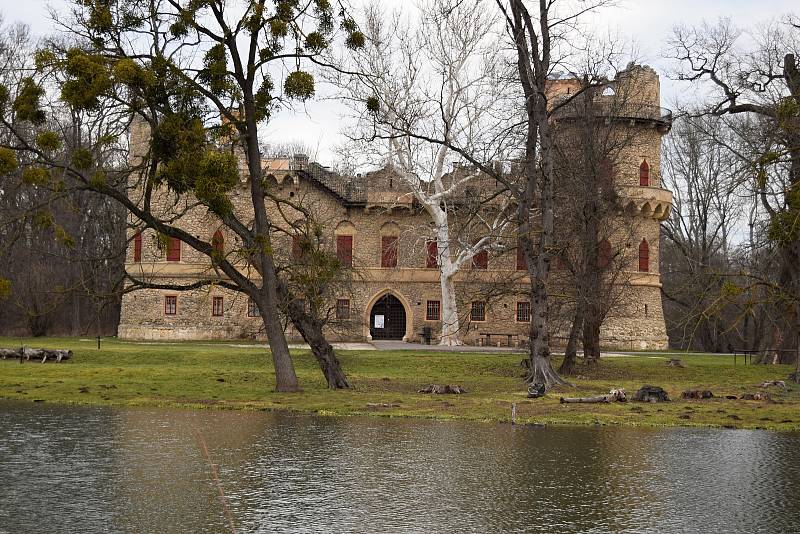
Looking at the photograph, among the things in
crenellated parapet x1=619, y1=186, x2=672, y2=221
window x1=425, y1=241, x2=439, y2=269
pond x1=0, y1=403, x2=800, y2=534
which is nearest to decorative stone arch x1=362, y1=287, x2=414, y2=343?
window x1=425, y1=241, x2=439, y2=269

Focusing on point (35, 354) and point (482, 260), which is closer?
point (35, 354)

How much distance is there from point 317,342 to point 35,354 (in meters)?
11.3

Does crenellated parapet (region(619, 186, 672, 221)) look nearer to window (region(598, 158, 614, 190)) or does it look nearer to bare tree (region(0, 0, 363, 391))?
window (region(598, 158, 614, 190))

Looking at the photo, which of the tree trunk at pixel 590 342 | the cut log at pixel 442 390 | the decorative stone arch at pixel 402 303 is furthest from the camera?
the decorative stone arch at pixel 402 303

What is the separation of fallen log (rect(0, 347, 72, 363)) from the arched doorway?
21562 millimetres

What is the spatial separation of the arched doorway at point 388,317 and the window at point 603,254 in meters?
17.9

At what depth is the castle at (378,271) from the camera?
48.7 metres

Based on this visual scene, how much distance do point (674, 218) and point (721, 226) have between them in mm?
2893

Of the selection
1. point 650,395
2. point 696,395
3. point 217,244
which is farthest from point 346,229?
point 650,395

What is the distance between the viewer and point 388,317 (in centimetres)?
5109

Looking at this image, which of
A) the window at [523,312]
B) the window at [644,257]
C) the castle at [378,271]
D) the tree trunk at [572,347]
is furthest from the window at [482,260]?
the tree trunk at [572,347]

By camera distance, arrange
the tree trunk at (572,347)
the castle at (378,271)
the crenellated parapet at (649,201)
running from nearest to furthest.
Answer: the tree trunk at (572,347)
the crenellated parapet at (649,201)
the castle at (378,271)

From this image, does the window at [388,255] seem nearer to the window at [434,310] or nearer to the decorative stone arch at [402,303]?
the decorative stone arch at [402,303]

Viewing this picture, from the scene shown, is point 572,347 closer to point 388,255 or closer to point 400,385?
point 400,385
